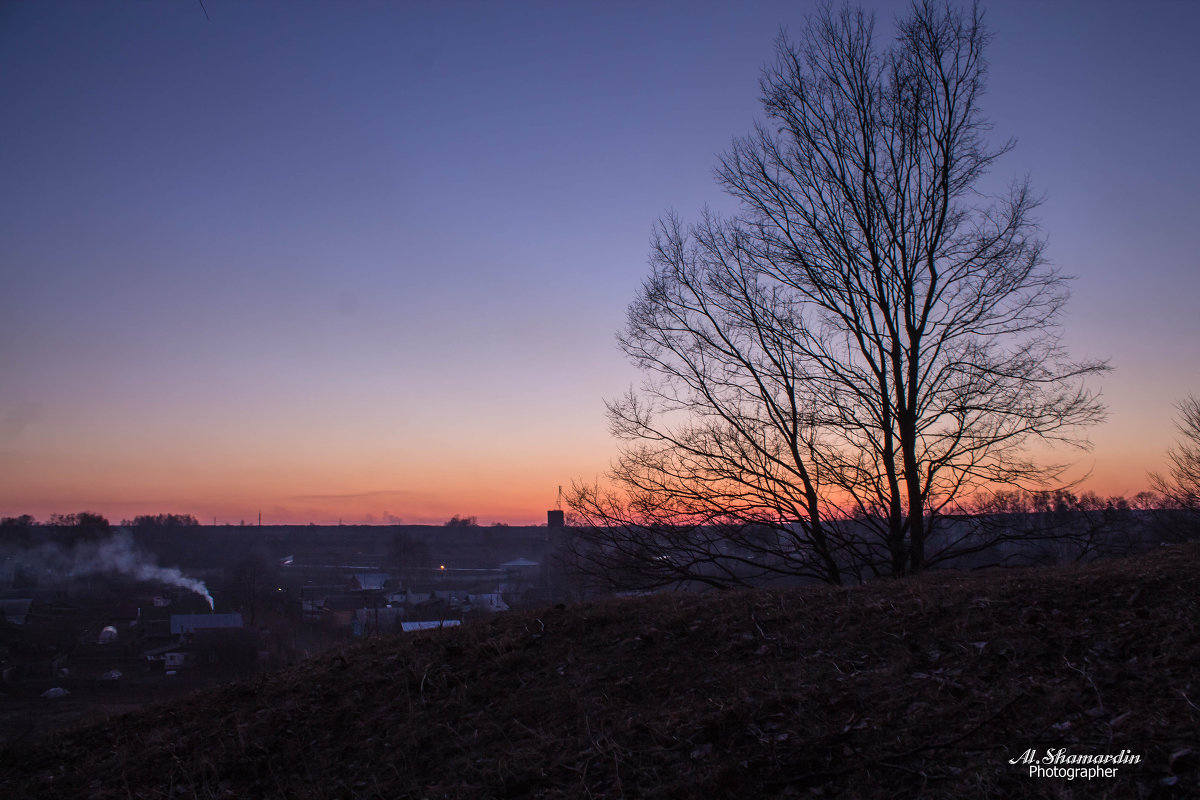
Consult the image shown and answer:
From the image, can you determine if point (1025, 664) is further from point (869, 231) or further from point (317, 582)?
point (317, 582)

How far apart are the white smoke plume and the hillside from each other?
71.1 m

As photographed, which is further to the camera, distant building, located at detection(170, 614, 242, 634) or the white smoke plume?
the white smoke plume

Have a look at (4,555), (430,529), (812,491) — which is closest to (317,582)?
(4,555)

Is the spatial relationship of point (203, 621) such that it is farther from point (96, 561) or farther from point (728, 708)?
point (96, 561)

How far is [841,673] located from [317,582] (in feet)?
240

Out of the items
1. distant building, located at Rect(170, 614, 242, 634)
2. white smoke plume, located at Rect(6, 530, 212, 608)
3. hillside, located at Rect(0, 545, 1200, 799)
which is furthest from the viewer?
white smoke plume, located at Rect(6, 530, 212, 608)

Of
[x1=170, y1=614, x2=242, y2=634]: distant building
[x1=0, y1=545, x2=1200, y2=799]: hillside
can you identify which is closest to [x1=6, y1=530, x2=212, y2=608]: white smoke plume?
[x1=170, y1=614, x2=242, y2=634]: distant building

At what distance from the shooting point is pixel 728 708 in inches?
151

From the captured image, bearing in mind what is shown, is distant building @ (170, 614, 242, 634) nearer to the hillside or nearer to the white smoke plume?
the white smoke plume

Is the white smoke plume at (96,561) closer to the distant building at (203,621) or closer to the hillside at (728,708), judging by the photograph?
the distant building at (203,621)

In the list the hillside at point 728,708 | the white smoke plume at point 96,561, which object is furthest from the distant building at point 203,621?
the hillside at point 728,708

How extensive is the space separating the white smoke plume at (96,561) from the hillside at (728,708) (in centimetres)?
7108

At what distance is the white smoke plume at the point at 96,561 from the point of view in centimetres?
6738

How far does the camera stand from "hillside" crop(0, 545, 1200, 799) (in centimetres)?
309
